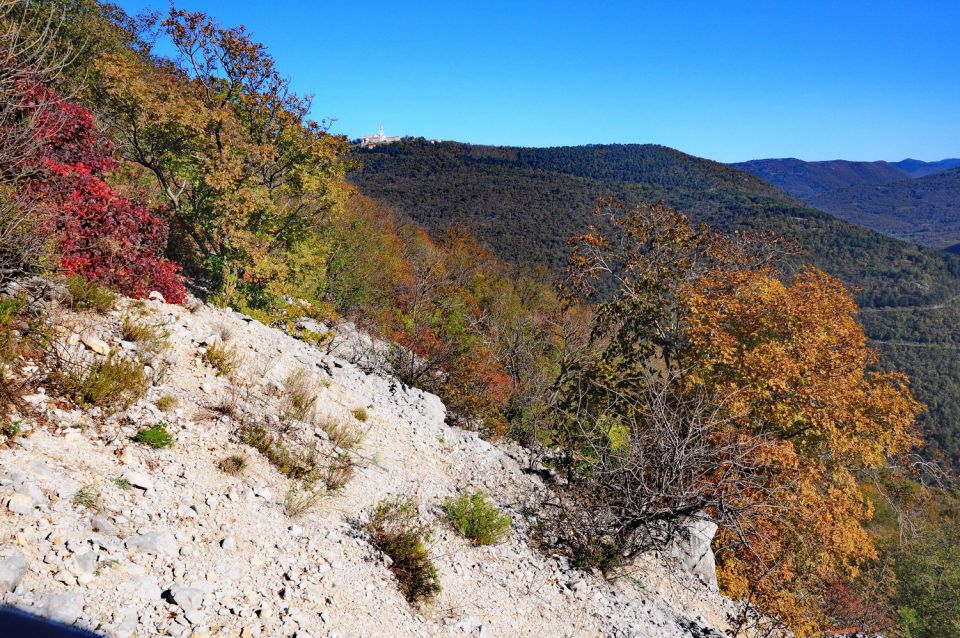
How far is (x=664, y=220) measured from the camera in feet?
37.3

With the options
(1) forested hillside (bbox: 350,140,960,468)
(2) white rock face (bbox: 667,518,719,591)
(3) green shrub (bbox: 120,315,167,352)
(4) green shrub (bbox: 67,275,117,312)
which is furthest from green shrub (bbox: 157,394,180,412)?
(1) forested hillside (bbox: 350,140,960,468)

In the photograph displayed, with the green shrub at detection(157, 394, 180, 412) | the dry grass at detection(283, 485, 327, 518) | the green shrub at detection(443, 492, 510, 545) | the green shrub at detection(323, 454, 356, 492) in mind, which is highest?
the green shrub at detection(157, 394, 180, 412)

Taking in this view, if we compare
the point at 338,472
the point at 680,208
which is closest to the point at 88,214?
→ the point at 338,472

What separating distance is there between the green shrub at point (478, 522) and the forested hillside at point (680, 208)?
183ft

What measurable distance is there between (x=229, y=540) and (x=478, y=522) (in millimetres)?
2694

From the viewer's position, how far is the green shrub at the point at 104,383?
13.8 feet

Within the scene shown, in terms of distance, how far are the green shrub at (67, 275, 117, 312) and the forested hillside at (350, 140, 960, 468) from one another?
184 ft

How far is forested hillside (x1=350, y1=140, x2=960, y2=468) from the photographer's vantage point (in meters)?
65.2

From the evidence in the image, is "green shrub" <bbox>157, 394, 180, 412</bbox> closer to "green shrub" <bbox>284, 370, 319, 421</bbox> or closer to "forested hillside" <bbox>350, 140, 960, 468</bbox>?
"green shrub" <bbox>284, 370, 319, 421</bbox>

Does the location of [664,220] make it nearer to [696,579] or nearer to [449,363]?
Result: [449,363]

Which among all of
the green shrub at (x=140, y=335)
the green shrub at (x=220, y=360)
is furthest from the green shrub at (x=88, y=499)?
the green shrub at (x=220, y=360)

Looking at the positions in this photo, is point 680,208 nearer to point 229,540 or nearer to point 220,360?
point 220,360

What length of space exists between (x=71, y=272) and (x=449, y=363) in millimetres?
8377

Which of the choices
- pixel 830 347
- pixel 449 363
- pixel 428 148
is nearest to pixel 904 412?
pixel 830 347
